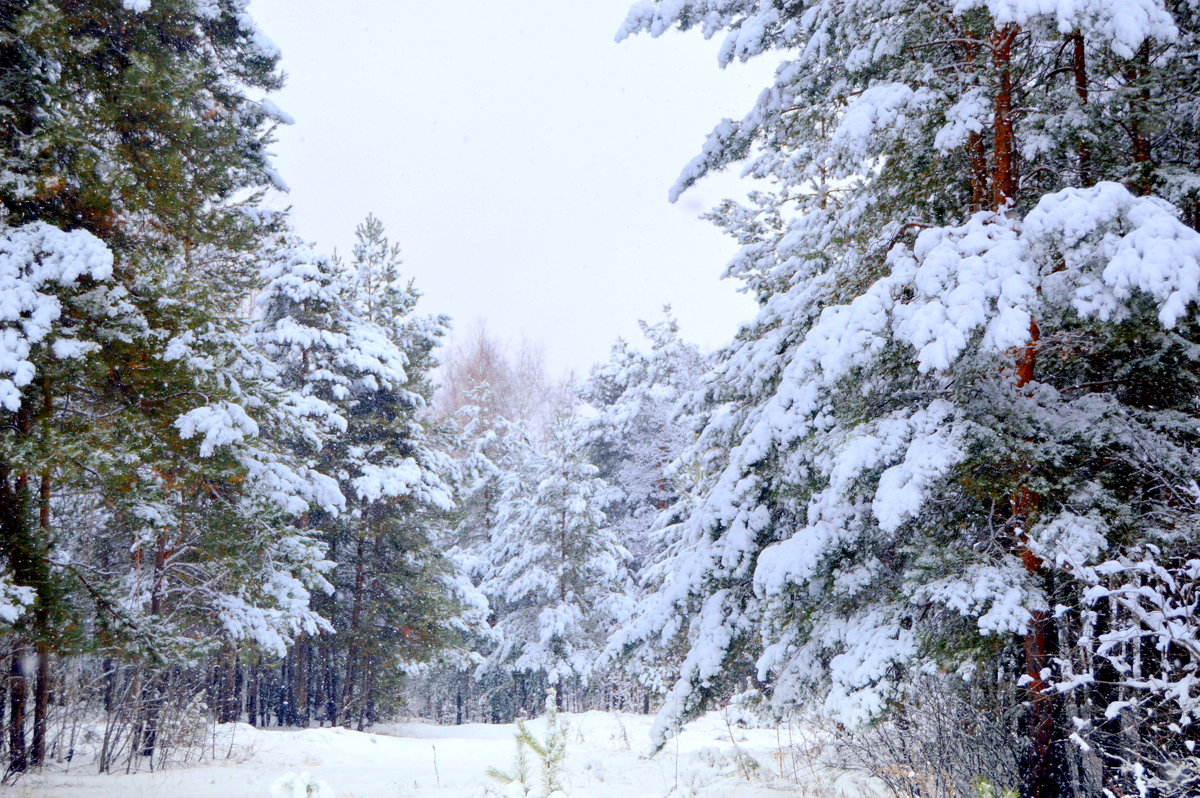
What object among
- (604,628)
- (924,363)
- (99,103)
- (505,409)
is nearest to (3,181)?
(99,103)

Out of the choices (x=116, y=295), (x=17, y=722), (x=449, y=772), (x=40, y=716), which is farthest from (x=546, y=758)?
(x=40, y=716)

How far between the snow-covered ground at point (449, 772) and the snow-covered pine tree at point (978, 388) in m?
1.49

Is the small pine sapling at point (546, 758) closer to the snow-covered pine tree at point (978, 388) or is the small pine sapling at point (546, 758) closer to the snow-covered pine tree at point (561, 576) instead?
the snow-covered pine tree at point (978, 388)

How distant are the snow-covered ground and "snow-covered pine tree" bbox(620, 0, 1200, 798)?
4.88 feet

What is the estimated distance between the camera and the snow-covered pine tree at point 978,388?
4031 mm

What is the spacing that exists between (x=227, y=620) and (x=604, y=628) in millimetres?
13179

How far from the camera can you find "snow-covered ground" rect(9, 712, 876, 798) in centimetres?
697

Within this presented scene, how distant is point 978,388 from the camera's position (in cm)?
509

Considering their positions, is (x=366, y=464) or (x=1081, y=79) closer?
(x=1081, y=79)

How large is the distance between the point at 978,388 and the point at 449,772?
25.4 feet

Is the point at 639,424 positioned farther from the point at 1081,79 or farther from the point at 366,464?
the point at 1081,79

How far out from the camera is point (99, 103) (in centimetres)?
720

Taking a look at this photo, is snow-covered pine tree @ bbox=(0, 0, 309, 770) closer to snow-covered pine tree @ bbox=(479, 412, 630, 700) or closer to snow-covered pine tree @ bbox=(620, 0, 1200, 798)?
snow-covered pine tree @ bbox=(620, 0, 1200, 798)

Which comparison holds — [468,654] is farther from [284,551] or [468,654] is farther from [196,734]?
[284,551]
